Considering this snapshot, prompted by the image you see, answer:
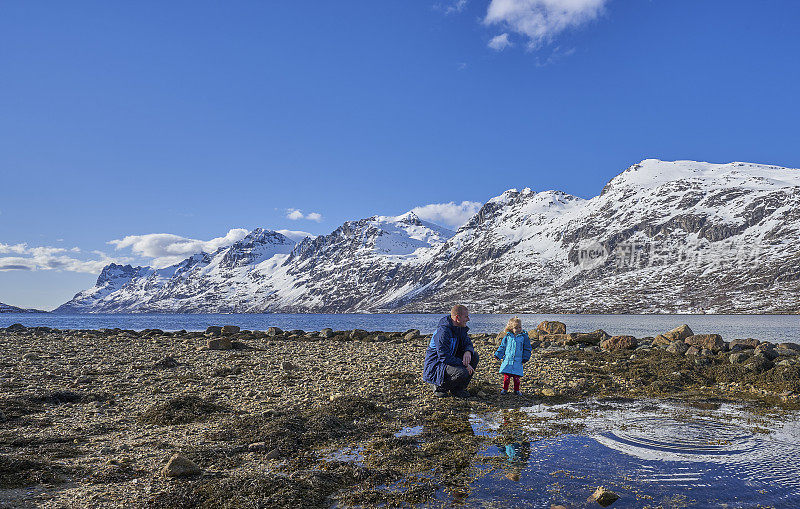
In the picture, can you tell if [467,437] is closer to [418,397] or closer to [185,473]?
[418,397]

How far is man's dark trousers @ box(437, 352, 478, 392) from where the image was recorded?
45.4ft

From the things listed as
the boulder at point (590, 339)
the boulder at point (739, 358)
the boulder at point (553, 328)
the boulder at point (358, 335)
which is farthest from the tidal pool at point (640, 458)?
the boulder at point (553, 328)

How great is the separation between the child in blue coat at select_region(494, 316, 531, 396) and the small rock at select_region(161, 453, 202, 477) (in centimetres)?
957

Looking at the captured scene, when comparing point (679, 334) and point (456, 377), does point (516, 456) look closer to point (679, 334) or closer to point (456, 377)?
point (456, 377)

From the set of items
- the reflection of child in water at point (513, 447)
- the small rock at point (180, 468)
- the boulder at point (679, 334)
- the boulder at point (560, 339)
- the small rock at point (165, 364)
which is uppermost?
the boulder at point (679, 334)

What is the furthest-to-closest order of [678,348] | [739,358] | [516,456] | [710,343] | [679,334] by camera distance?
[679,334] < [710,343] < [678,348] < [739,358] < [516,456]

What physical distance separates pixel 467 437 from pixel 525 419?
2.43 m

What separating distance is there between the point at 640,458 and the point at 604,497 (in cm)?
240

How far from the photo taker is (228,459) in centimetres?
858

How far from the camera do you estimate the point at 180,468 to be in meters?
7.69

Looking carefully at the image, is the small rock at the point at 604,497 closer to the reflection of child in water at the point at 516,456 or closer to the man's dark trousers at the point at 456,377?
the reflection of child in water at the point at 516,456

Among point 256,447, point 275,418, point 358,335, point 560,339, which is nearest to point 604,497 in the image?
point 256,447

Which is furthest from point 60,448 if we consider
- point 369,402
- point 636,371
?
point 636,371

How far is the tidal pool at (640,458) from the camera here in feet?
22.9
